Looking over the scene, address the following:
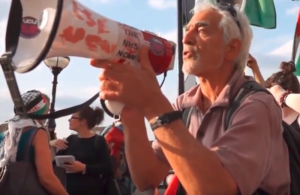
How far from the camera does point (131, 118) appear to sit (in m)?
2.13

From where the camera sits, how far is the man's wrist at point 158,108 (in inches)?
71.0

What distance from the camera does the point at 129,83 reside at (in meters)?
1.76

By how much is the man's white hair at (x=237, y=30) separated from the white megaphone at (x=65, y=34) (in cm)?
46

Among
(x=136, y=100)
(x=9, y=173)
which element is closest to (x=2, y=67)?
(x=136, y=100)

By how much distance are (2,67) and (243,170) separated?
0.87 m

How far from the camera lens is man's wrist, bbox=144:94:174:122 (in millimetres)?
1804

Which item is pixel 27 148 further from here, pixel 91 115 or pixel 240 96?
pixel 91 115

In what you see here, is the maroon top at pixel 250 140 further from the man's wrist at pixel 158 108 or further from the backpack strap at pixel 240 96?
the man's wrist at pixel 158 108

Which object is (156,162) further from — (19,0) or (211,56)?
(19,0)

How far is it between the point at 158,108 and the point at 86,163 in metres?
3.04

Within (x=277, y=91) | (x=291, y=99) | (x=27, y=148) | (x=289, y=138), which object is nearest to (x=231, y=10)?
(x=289, y=138)

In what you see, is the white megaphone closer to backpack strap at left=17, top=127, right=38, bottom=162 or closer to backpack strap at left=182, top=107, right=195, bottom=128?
backpack strap at left=182, top=107, right=195, bottom=128

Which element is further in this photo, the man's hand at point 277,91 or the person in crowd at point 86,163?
the person in crowd at point 86,163

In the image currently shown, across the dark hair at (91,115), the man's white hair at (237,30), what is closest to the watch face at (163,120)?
the man's white hair at (237,30)
